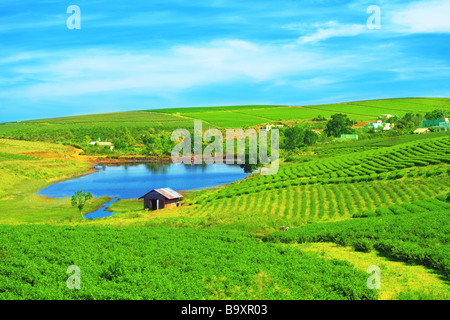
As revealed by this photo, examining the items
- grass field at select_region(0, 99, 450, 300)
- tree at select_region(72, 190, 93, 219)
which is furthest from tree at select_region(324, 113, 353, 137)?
tree at select_region(72, 190, 93, 219)

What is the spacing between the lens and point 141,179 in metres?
83.2

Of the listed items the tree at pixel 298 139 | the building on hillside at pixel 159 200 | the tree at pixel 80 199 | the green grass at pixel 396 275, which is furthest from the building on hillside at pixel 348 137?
the green grass at pixel 396 275

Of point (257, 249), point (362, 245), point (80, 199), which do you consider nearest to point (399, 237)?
point (362, 245)

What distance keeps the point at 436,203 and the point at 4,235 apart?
3313 centimetres

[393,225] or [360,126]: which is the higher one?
[360,126]

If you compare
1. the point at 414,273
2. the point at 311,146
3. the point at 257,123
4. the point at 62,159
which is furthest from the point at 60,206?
the point at 257,123

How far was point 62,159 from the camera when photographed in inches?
4313

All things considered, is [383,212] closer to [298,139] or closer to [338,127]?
[298,139]

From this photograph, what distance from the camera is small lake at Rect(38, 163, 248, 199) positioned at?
6725 centimetres

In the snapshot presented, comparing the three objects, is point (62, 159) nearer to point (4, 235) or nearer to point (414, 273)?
point (4, 235)

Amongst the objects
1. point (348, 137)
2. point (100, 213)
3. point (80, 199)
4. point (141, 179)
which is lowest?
point (100, 213)

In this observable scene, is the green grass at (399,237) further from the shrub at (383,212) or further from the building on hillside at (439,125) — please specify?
the building on hillside at (439,125)

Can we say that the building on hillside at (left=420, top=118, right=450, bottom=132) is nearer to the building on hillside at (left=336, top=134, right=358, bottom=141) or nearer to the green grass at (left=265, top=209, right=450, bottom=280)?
the building on hillside at (left=336, top=134, right=358, bottom=141)
